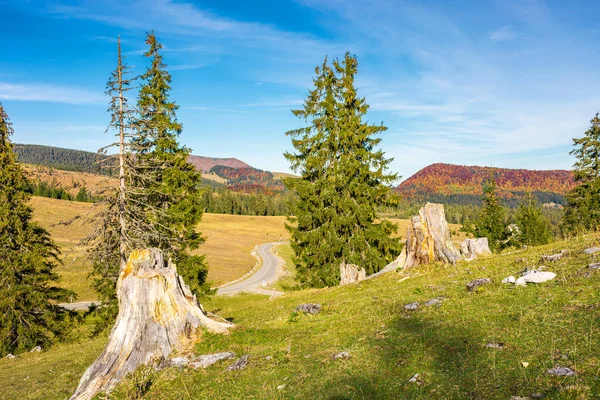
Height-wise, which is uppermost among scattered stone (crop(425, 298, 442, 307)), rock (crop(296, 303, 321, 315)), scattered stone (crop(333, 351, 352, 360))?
scattered stone (crop(425, 298, 442, 307))

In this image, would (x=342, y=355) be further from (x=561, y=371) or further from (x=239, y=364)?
(x=561, y=371)

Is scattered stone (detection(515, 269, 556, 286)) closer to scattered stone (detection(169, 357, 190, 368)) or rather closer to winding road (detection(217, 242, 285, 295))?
scattered stone (detection(169, 357, 190, 368))

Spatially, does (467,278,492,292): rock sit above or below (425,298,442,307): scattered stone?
above

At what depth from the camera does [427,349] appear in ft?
24.6

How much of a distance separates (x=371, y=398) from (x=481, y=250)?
15.1 m

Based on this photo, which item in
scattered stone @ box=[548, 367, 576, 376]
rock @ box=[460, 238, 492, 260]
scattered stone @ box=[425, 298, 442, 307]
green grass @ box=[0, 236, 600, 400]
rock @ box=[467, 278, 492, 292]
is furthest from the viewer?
rock @ box=[460, 238, 492, 260]

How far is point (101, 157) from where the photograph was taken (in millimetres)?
20484

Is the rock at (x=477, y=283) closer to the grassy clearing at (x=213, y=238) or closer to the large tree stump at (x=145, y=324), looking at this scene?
the large tree stump at (x=145, y=324)

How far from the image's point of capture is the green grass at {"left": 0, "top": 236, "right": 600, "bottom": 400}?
5.79 metres

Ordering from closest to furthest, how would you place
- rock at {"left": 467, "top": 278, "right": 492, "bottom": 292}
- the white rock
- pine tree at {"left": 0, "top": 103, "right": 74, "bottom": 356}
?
1. the white rock
2. rock at {"left": 467, "top": 278, "right": 492, "bottom": 292}
3. pine tree at {"left": 0, "top": 103, "right": 74, "bottom": 356}

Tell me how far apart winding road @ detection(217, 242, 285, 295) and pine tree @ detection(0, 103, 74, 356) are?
27.3 metres

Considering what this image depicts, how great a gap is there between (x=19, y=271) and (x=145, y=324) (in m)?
19.0

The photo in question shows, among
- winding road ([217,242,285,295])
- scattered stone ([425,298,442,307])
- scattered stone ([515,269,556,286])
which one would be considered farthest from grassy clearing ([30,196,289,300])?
scattered stone ([515,269,556,286])

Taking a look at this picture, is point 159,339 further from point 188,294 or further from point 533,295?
point 533,295
